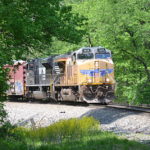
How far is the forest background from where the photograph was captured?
35.6 feet

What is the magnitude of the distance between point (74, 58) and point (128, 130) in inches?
403

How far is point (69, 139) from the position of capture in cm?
1131

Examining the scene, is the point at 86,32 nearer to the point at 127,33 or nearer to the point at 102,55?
the point at 102,55

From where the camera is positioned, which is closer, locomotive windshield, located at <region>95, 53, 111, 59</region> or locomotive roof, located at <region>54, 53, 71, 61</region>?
locomotive windshield, located at <region>95, 53, 111, 59</region>

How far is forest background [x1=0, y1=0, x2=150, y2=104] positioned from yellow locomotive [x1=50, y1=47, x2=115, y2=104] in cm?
137

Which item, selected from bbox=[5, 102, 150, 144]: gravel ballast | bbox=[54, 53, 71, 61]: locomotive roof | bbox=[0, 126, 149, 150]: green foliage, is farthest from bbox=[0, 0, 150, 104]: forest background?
bbox=[5, 102, 150, 144]: gravel ballast

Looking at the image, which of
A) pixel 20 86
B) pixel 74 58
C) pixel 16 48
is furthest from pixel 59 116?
pixel 20 86

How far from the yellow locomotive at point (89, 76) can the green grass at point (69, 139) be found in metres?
9.24

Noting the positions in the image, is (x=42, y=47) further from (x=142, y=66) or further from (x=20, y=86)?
(x=20, y=86)

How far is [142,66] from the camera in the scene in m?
27.3

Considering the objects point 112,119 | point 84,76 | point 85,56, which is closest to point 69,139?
point 112,119

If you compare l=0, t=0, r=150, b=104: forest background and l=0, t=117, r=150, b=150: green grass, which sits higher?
l=0, t=0, r=150, b=104: forest background

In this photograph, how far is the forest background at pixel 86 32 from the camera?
35.6 feet

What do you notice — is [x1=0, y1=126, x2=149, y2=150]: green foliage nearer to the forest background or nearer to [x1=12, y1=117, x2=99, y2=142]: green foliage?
[x1=12, y1=117, x2=99, y2=142]: green foliage
